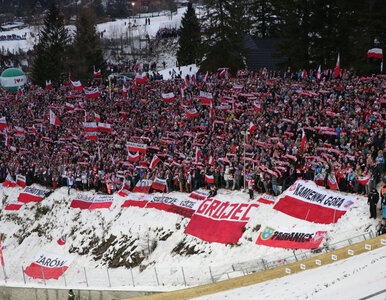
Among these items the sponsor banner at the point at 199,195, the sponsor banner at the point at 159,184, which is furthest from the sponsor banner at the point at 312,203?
the sponsor banner at the point at 159,184

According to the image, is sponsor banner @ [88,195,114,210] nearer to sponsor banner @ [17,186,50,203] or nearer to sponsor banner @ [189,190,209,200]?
sponsor banner @ [17,186,50,203]

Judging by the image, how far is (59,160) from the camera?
4206 cm

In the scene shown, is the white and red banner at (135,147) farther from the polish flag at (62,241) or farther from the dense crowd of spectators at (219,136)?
the polish flag at (62,241)

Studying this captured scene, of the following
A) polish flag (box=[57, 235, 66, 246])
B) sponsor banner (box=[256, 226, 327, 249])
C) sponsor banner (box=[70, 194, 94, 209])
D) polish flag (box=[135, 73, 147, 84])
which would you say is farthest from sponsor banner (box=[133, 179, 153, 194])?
polish flag (box=[135, 73, 147, 84])

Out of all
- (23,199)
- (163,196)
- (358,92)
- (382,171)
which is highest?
(358,92)

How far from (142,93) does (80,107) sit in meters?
6.44

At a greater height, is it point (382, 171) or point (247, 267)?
point (382, 171)

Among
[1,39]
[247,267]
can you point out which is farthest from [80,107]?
[1,39]

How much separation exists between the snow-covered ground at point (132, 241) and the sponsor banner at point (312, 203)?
1.17 feet

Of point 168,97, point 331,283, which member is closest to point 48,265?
point 168,97

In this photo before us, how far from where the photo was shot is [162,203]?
110 feet

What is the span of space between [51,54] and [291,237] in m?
57.0

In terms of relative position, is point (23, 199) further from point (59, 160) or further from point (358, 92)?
point (358, 92)

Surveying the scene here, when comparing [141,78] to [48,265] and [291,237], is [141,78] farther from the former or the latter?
[291,237]
